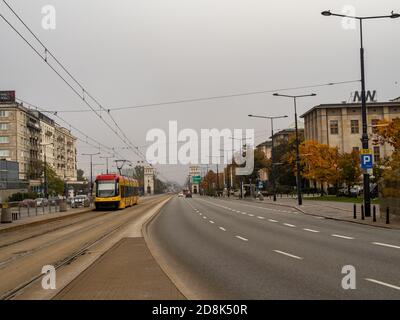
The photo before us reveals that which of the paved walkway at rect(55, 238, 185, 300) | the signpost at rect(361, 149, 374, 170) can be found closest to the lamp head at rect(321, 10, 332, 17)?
the signpost at rect(361, 149, 374, 170)

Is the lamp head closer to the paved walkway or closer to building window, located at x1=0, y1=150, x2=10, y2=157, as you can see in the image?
the paved walkway

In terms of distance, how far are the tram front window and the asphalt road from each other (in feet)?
94.1

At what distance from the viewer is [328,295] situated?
8.62 m

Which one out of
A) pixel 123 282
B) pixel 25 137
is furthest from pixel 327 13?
pixel 25 137

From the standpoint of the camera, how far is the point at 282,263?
41.7 ft

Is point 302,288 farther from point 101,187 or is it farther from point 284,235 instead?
point 101,187

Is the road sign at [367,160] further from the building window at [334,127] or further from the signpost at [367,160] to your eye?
the building window at [334,127]

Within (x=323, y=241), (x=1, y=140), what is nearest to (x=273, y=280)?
(x=323, y=241)

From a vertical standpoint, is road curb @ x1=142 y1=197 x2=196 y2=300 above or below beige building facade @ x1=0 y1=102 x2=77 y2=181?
below

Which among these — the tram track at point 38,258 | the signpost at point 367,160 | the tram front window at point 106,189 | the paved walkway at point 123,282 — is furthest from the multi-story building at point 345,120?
the paved walkway at point 123,282

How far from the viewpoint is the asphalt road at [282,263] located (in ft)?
29.9

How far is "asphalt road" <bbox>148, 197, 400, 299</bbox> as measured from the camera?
911cm
